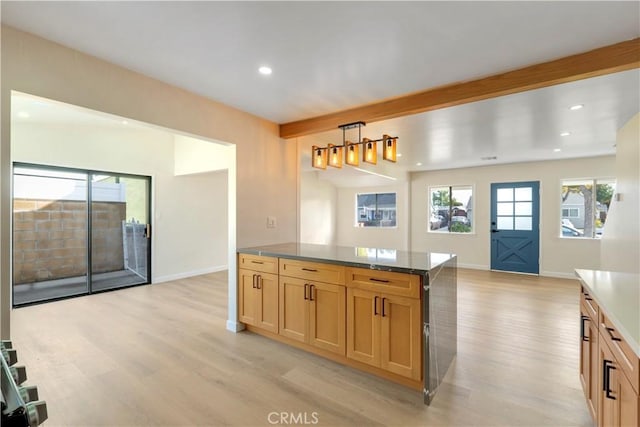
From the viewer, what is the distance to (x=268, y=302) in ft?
9.89

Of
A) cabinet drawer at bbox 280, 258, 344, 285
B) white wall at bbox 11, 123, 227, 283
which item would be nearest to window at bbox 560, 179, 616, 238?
cabinet drawer at bbox 280, 258, 344, 285

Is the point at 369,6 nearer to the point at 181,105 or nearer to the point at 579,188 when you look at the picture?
the point at 181,105

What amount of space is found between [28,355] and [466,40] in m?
4.47

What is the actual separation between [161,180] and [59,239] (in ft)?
5.93

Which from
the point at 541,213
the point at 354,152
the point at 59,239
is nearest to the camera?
the point at 354,152

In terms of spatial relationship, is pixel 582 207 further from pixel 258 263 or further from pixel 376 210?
pixel 258 263

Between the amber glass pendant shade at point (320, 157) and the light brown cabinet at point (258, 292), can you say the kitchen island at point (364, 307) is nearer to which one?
the light brown cabinet at point (258, 292)

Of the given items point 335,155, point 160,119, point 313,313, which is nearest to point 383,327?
point 313,313

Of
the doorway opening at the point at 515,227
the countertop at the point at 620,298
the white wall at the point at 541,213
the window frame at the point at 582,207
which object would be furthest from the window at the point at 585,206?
the countertop at the point at 620,298

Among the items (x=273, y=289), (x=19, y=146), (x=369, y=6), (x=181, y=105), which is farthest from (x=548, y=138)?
(x=19, y=146)

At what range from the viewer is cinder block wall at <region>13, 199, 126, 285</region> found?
13.6 ft

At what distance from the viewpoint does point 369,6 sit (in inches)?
64.1

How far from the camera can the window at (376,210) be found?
341 inches

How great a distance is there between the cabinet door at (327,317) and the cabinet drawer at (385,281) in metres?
0.17
